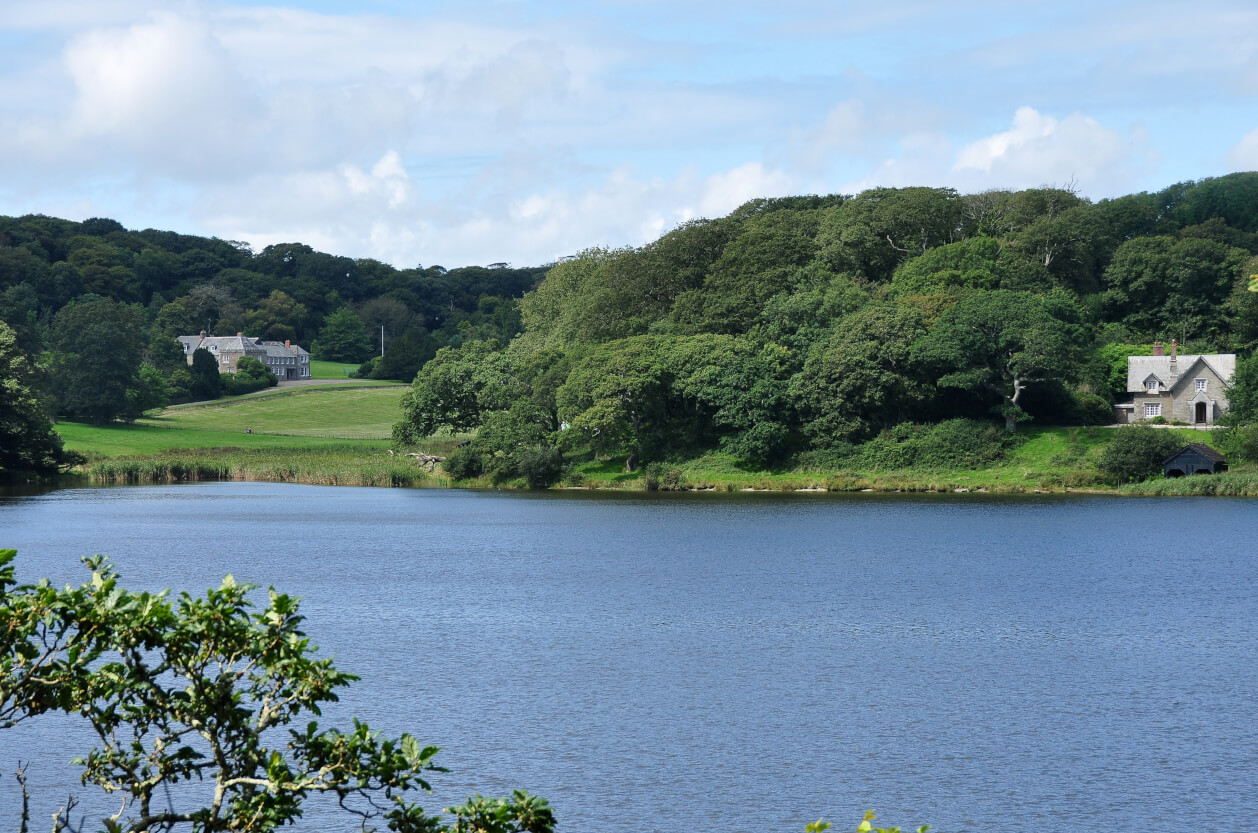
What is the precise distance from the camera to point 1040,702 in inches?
816

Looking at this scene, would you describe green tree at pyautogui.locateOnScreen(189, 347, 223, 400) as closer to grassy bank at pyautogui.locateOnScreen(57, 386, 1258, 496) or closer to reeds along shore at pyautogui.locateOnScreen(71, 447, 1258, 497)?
grassy bank at pyautogui.locateOnScreen(57, 386, 1258, 496)

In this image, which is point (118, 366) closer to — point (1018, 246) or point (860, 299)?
point (860, 299)

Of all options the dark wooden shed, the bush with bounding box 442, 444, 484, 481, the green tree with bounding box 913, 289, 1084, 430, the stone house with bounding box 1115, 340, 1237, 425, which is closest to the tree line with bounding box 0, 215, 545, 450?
the bush with bounding box 442, 444, 484, 481

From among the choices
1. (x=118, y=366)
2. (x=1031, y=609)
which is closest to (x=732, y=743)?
(x=1031, y=609)

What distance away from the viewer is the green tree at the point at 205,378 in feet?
416

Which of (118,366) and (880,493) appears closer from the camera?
(880,493)

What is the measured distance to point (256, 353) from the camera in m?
152

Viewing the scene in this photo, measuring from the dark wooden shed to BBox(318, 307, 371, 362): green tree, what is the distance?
12715 centimetres

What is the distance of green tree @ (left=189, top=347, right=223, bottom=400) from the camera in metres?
127

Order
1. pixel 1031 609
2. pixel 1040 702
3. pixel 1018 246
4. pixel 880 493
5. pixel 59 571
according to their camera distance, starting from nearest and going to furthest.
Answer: pixel 1040 702 < pixel 1031 609 < pixel 59 571 < pixel 880 493 < pixel 1018 246

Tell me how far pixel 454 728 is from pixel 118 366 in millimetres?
94881

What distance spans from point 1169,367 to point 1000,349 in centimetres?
1291

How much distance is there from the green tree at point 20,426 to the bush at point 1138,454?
59422 millimetres

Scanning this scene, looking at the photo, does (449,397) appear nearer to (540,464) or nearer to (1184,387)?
(540,464)
